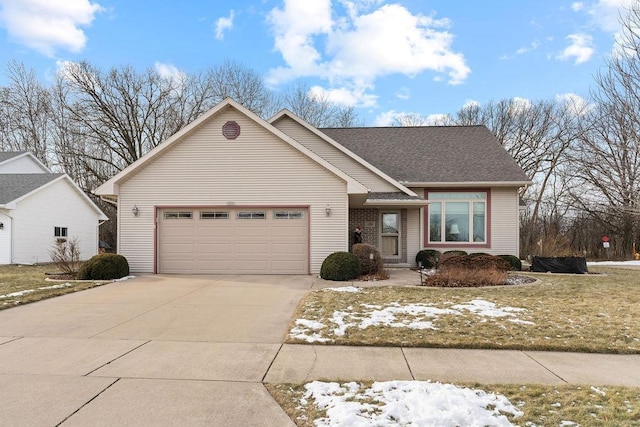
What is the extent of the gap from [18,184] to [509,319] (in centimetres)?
2453

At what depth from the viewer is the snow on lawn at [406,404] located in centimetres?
340

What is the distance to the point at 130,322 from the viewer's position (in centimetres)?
712

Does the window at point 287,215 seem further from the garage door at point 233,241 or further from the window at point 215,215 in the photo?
the window at point 215,215

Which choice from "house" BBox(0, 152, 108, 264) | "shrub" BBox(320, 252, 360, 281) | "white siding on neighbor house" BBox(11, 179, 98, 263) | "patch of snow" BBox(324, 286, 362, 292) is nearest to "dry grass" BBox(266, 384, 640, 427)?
"patch of snow" BBox(324, 286, 362, 292)

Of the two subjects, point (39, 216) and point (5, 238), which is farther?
point (39, 216)

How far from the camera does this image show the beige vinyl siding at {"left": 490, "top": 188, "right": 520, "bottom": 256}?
16.5 meters

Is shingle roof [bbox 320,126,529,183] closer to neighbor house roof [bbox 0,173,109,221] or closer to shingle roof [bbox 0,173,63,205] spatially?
neighbor house roof [bbox 0,173,109,221]

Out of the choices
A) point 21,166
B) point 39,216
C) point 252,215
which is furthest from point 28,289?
point 21,166

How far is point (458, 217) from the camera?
663 inches

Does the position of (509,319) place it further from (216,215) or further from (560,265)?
(216,215)

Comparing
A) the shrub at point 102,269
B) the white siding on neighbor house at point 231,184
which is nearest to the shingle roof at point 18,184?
the white siding on neighbor house at point 231,184

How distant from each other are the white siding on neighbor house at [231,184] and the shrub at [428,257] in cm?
384

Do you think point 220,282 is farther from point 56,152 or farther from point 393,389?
point 56,152

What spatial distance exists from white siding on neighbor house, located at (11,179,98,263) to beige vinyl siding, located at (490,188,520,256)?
2229 centimetres
